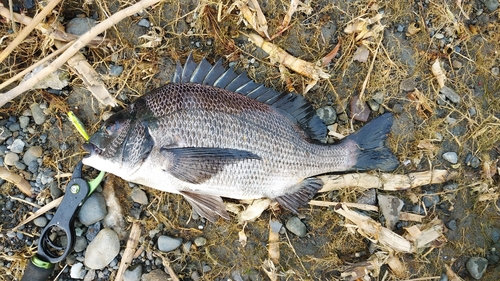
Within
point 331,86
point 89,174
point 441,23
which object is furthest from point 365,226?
point 89,174

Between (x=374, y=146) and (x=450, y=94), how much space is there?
908 millimetres

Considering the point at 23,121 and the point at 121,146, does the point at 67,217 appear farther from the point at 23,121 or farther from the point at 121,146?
the point at 23,121

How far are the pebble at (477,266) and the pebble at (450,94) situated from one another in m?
1.39

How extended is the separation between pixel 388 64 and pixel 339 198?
1.24 metres

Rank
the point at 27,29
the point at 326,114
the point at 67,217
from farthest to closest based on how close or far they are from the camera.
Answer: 1. the point at 326,114
2. the point at 67,217
3. the point at 27,29

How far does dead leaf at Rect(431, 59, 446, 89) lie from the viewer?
3379mm

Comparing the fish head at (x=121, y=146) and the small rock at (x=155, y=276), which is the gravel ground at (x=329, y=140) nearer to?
the small rock at (x=155, y=276)

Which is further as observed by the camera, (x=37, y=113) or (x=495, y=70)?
(x=495, y=70)

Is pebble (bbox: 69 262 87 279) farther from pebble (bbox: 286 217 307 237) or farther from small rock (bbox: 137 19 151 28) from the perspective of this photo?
small rock (bbox: 137 19 151 28)

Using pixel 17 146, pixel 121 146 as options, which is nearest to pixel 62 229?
pixel 17 146

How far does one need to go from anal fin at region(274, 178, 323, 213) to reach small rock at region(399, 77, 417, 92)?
1152mm

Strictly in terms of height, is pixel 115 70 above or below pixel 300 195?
above

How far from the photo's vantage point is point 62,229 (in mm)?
2990

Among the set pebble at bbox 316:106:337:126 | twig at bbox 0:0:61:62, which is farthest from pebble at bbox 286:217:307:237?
twig at bbox 0:0:61:62
